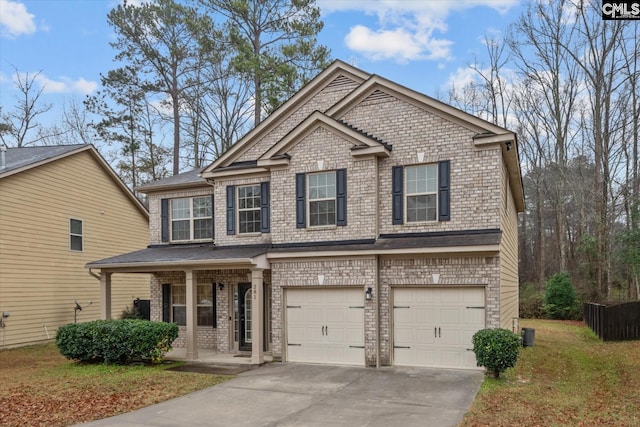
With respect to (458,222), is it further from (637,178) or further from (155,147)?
(155,147)

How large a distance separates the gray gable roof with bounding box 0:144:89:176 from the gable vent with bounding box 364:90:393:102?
39.0ft

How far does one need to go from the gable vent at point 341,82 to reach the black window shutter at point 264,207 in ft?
11.4

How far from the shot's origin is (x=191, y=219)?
54.7ft

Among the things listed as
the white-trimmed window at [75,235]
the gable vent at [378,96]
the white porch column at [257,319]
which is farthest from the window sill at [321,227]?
the white-trimmed window at [75,235]

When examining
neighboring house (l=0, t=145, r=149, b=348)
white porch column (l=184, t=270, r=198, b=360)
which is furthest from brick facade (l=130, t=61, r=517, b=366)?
neighboring house (l=0, t=145, r=149, b=348)

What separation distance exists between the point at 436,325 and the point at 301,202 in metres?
4.61

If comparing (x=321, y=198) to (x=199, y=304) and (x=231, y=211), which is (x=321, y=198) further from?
(x=199, y=304)

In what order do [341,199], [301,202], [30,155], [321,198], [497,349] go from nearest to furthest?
1. [497,349]
2. [341,199]
3. [321,198]
4. [301,202]
5. [30,155]

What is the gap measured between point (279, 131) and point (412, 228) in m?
5.20

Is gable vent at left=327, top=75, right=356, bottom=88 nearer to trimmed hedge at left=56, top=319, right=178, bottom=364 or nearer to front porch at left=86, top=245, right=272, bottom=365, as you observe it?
front porch at left=86, top=245, right=272, bottom=365

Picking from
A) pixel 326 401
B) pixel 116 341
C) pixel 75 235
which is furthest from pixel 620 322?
pixel 75 235

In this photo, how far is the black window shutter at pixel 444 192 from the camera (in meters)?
12.3

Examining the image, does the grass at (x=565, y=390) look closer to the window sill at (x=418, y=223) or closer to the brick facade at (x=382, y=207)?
the brick facade at (x=382, y=207)

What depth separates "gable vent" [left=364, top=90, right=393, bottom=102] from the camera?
13375mm
